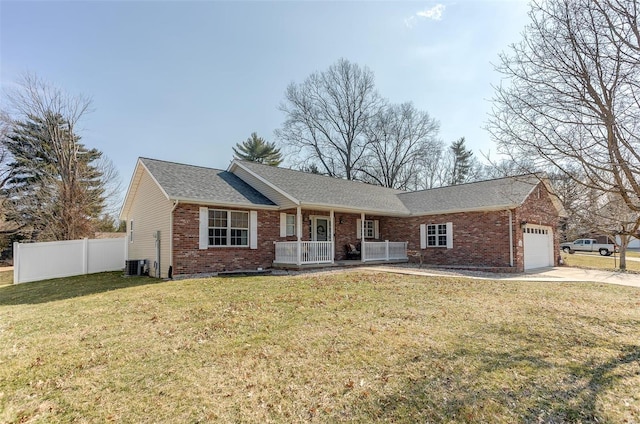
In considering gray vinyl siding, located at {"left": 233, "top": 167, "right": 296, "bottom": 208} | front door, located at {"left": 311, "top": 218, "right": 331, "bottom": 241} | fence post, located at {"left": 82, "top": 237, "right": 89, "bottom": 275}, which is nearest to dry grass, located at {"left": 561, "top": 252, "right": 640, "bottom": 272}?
front door, located at {"left": 311, "top": 218, "right": 331, "bottom": 241}

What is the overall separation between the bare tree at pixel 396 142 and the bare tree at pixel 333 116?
1.04m

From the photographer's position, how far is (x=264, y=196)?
14.9 m

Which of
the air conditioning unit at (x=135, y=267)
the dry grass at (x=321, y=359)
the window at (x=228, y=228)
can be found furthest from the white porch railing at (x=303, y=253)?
the air conditioning unit at (x=135, y=267)

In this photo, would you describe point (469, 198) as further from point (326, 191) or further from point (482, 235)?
point (326, 191)

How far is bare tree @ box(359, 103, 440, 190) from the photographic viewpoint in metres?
35.3

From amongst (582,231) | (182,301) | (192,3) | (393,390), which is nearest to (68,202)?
(192,3)

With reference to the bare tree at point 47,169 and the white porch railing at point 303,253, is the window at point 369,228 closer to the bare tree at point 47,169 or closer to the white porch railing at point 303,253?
the white porch railing at point 303,253

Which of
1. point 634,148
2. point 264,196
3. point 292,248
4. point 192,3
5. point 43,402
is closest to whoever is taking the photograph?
point 43,402

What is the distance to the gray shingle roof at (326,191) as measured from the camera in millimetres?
14383

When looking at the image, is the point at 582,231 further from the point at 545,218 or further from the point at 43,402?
the point at 545,218

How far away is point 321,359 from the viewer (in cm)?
443

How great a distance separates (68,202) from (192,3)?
51.1ft

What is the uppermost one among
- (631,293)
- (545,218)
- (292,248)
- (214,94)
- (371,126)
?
(371,126)

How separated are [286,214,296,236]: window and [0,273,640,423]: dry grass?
272 inches
